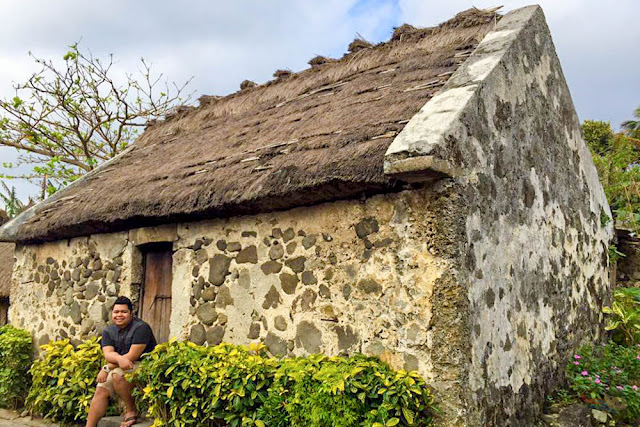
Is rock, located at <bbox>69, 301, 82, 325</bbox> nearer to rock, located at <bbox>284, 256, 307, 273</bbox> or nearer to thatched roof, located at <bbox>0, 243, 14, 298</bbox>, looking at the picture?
rock, located at <bbox>284, 256, 307, 273</bbox>

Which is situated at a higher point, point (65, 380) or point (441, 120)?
point (441, 120)

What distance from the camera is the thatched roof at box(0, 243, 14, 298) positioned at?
1039cm

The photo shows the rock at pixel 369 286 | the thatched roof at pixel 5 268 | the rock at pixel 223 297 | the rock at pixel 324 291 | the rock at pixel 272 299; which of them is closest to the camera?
the rock at pixel 369 286

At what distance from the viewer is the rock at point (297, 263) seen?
452 centimetres

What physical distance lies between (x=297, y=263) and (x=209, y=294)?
1.10 m

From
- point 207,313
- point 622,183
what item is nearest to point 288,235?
point 207,313

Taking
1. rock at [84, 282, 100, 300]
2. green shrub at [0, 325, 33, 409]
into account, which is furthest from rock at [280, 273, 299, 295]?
green shrub at [0, 325, 33, 409]

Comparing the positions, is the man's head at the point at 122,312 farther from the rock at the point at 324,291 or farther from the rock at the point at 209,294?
the rock at the point at 324,291

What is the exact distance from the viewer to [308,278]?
4461 millimetres

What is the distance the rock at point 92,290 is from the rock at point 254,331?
238 centimetres

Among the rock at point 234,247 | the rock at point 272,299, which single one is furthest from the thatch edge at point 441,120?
the rock at point 234,247

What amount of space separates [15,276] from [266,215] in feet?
14.9

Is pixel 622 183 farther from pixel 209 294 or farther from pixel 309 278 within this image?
pixel 209 294

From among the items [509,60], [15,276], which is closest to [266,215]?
[509,60]
